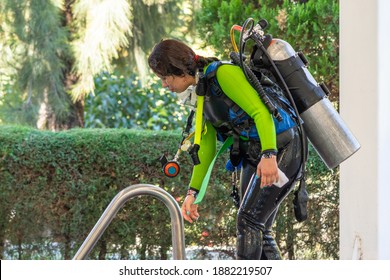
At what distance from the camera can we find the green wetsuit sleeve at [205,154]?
12.8 feet

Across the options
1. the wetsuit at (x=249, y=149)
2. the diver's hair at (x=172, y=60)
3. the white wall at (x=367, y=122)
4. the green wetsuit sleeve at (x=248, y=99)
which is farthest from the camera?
the white wall at (x=367, y=122)

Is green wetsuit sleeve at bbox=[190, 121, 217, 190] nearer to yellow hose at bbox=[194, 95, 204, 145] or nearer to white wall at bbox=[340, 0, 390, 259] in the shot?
yellow hose at bbox=[194, 95, 204, 145]

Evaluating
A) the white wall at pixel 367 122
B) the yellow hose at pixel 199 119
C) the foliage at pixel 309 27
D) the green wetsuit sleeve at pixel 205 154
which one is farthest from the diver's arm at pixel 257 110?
the foliage at pixel 309 27

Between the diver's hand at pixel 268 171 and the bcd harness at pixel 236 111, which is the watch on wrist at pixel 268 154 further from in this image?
the bcd harness at pixel 236 111

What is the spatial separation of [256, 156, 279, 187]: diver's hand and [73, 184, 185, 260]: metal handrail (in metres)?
0.36

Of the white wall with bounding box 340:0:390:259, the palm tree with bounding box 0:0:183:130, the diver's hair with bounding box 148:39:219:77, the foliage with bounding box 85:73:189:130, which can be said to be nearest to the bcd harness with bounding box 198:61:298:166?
the diver's hair with bounding box 148:39:219:77

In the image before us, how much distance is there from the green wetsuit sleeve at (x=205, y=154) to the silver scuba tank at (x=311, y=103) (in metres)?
0.40

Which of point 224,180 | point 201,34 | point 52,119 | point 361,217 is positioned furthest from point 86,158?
point 52,119

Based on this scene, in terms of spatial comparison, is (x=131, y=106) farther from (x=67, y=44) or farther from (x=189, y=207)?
(x=189, y=207)

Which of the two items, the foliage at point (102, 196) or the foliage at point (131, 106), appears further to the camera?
the foliage at point (131, 106)

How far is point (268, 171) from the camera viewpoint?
11.4 feet

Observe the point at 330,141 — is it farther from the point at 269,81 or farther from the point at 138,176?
the point at 138,176

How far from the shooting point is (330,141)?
149 inches

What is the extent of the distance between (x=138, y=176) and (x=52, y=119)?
3396 mm
